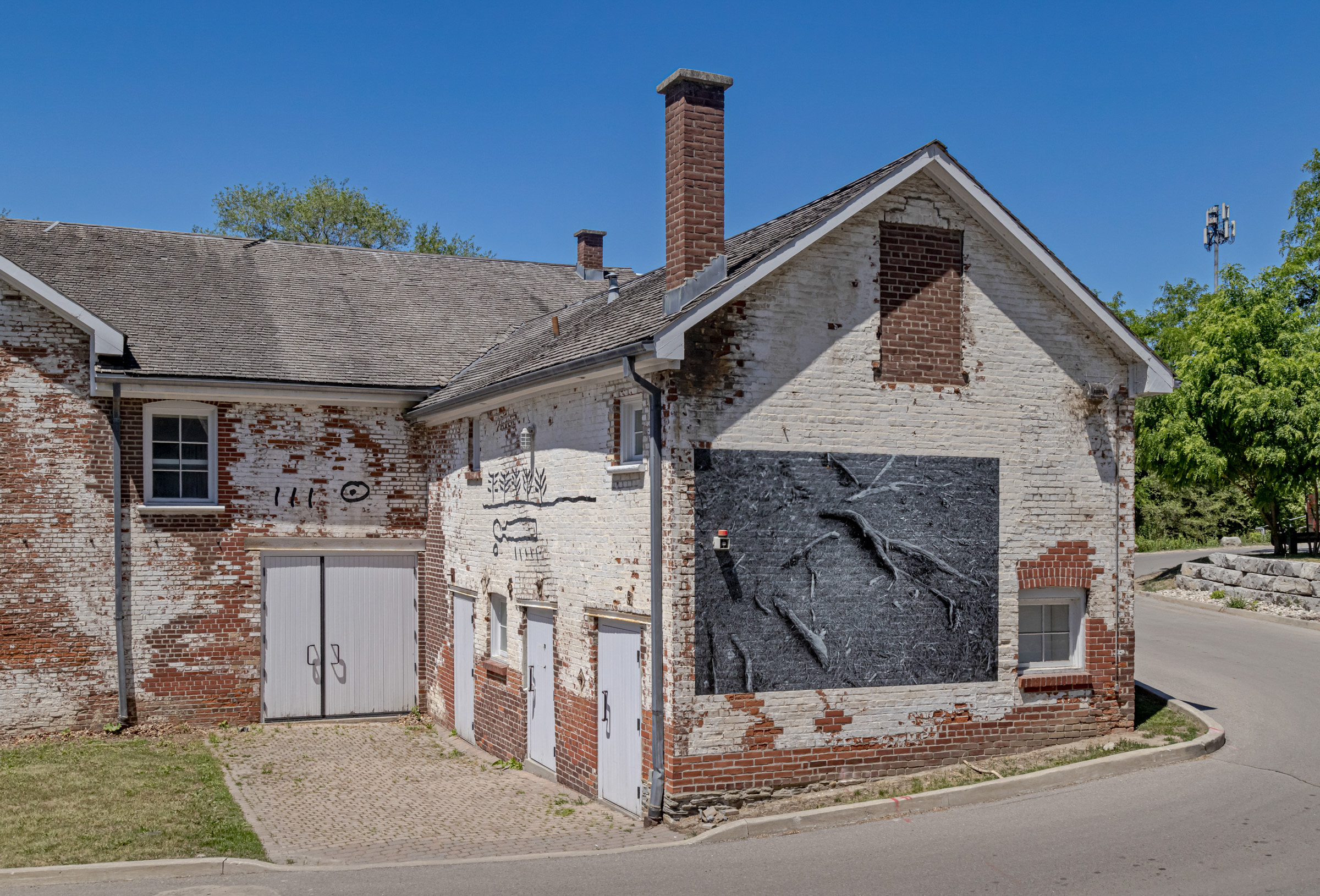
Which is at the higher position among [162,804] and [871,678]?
[871,678]

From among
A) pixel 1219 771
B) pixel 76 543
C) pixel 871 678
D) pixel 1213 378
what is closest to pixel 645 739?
pixel 871 678

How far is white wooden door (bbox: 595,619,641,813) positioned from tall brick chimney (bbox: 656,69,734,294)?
142 inches

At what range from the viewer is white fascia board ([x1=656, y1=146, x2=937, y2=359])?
11.3 meters

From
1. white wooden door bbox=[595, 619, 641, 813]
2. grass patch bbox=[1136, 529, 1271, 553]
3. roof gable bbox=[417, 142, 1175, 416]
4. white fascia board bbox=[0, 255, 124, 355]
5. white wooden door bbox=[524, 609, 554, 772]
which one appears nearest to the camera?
roof gable bbox=[417, 142, 1175, 416]

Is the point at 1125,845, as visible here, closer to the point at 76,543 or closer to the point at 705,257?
the point at 705,257

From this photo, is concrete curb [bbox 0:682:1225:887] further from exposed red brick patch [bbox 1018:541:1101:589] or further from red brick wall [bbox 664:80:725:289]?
red brick wall [bbox 664:80:725:289]

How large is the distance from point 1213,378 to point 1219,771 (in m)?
18.9

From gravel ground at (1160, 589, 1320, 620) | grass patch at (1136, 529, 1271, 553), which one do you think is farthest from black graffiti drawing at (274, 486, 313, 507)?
grass patch at (1136, 529, 1271, 553)

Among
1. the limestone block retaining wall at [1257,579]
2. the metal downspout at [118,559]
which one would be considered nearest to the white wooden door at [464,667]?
the metal downspout at [118,559]

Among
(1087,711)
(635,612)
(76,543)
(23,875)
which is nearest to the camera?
(23,875)

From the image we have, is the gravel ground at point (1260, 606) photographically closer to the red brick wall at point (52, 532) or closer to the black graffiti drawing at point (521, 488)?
the black graffiti drawing at point (521, 488)

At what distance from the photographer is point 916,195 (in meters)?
12.7

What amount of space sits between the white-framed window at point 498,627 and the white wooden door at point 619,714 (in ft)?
10.5

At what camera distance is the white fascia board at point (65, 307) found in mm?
15766
